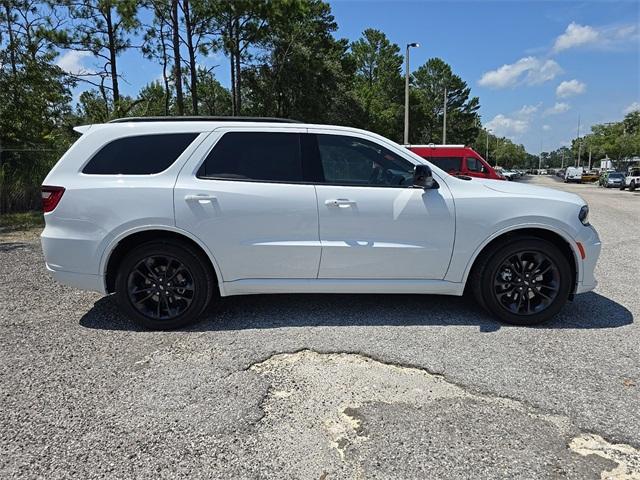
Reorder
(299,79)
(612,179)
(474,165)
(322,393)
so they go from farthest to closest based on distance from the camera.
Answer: (612,179)
(299,79)
(474,165)
(322,393)

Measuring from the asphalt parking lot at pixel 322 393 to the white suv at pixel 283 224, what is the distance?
0.39 meters

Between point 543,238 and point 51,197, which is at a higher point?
point 51,197

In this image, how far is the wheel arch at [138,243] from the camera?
3.84 meters

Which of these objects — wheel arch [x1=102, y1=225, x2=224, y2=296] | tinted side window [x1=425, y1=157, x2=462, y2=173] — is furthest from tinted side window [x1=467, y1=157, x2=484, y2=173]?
wheel arch [x1=102, y1=225, x2=224, y2=296]

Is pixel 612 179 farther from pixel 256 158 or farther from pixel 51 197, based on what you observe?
pixel 51 197

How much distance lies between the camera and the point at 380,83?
4834cm

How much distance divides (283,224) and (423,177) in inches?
50.8

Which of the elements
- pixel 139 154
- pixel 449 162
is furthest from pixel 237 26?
pixel 139 154

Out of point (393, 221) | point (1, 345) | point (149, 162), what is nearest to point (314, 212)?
point (393, 221)

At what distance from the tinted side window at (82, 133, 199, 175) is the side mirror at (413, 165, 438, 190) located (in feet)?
6.58

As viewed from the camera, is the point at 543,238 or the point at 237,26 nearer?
the point at 543,238

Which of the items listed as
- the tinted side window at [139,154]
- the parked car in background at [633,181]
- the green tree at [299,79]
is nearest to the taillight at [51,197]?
the tinted side window at [139,154]

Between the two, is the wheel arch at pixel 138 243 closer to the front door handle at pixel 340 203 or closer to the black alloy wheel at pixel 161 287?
the black alloy wheel at pixel 161 287

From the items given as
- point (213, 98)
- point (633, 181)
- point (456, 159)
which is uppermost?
point (213, 98)
